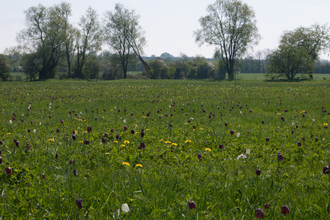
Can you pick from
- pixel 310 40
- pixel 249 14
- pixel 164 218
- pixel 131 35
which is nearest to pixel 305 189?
pixel 164 218

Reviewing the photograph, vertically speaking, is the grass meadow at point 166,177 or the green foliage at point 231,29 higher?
the green foliage at point 231,29

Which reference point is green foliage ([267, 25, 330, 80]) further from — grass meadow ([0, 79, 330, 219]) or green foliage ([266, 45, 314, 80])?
grass meadow ([0, 79, 330, 219])

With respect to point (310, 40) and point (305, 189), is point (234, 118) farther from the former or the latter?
point (310, 40)

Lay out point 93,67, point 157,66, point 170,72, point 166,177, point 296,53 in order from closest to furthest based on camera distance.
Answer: point 166,177 < point 296,53 < point 93,67 < point 170,72 < point 157,66

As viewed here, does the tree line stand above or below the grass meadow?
above

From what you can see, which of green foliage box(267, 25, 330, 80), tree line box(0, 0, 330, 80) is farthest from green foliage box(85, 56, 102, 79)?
green foliage box(267, 25, 330, 80)

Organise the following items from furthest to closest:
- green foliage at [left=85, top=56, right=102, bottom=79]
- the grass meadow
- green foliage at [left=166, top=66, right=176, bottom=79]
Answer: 1. green foliage at [left=166, top=66, right=176, bottom=79]
2. green foliage at [left=85, top=56, right=102, bottom=79]
3. the grass meadow

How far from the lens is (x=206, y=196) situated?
2.89m

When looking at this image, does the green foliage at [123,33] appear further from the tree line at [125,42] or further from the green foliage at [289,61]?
the green foliage at [289,61]

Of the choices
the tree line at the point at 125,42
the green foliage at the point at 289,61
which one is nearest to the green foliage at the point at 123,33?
the tree line at the point at 125,42

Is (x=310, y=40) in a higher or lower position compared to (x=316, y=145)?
higher

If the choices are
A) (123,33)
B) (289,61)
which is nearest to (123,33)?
(123,33)

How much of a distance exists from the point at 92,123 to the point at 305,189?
17.5ft

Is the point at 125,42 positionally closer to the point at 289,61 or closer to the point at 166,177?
the point at 289,61
